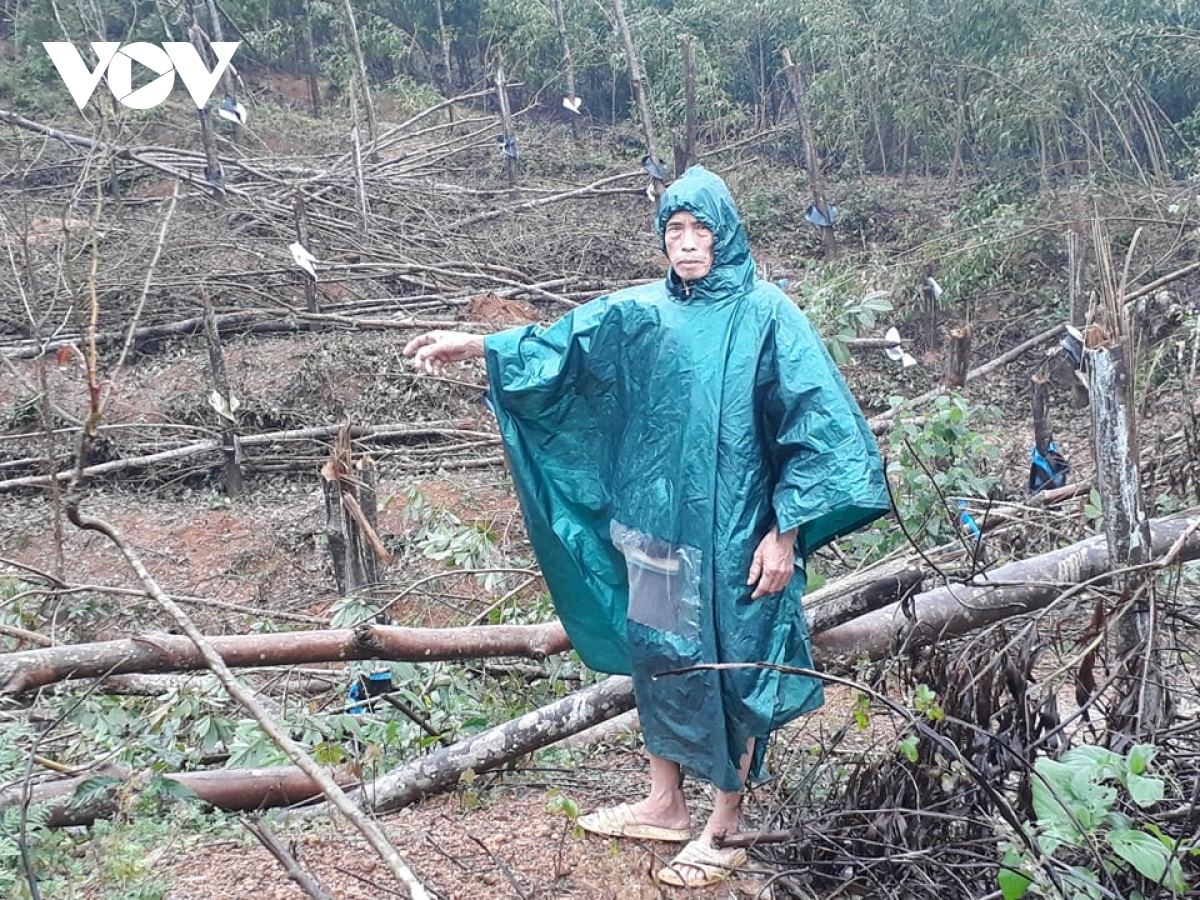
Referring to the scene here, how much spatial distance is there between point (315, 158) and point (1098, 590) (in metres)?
12.9

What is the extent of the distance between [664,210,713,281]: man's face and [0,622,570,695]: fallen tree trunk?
1117mm

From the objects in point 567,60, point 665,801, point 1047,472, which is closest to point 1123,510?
point 665,801

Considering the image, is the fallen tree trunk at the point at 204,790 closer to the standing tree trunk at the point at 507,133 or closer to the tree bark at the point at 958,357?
the tree bark at the point at 958,357

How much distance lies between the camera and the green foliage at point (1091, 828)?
153cm

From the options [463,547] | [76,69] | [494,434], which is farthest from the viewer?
[494,434]

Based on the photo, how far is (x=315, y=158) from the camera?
1363 cm

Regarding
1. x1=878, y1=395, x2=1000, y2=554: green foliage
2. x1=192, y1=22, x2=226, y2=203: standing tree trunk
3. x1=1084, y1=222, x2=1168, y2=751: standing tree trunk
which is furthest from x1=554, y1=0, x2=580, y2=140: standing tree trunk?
x1=1084, y1=222, x2=1168, y2=751: standing tree trunk

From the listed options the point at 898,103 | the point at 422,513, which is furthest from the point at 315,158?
the point at 422,513

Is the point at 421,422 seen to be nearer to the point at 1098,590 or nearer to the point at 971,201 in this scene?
the point at 1098,590

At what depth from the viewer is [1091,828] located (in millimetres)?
1570

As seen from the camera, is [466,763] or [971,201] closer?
[466,763]

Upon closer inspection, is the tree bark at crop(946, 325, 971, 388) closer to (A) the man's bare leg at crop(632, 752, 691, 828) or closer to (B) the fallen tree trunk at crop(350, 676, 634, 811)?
(B) the fallen tree trunk at crop(350, 676, 634, 811)

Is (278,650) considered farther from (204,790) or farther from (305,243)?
(305,243)

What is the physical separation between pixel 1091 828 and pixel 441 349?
1660 mm
